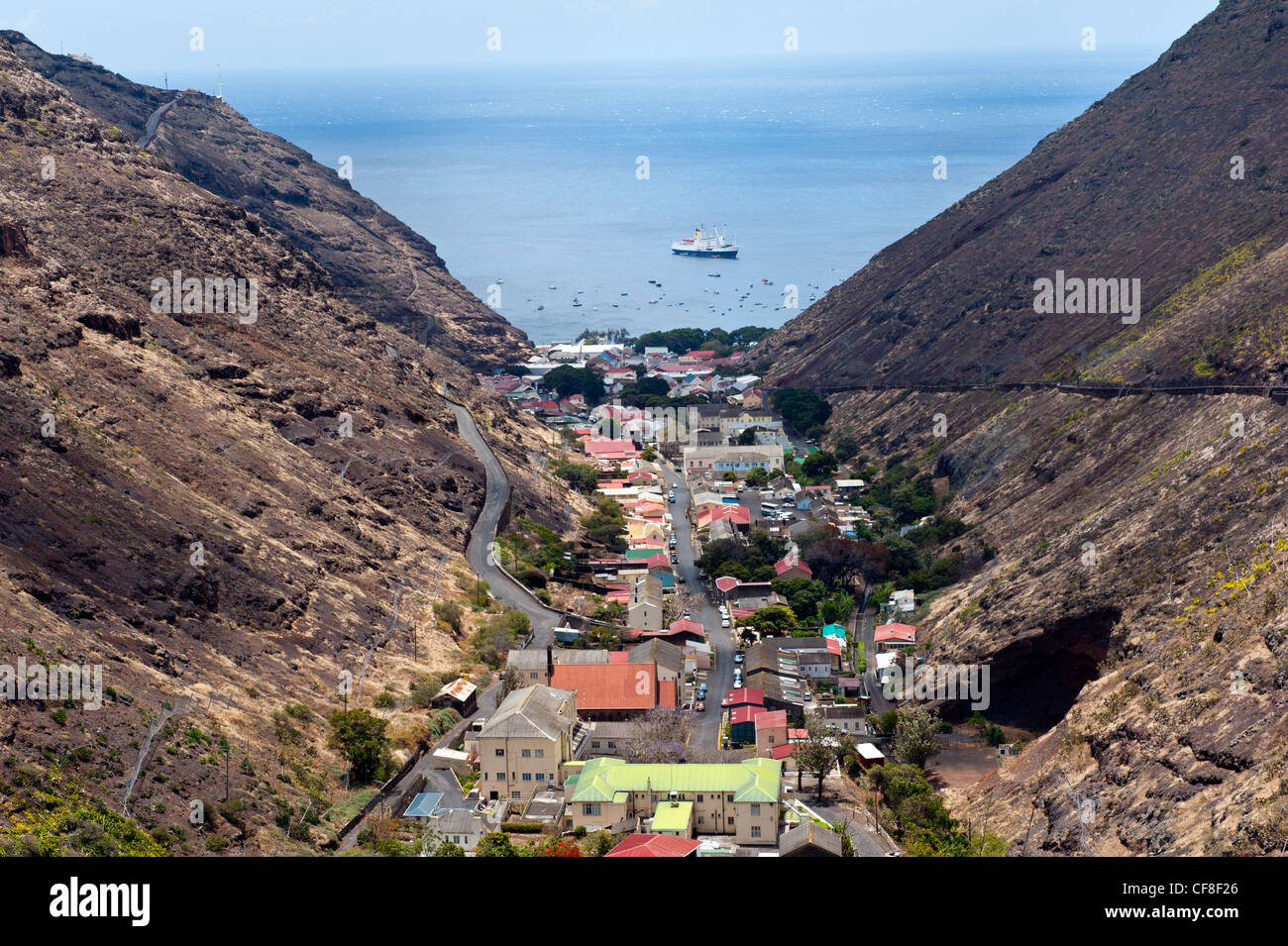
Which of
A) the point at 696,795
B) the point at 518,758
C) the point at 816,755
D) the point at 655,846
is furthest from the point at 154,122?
the point at 655,846

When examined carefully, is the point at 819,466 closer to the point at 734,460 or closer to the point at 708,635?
the point at 734,460

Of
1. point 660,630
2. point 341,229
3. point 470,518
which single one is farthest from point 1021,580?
point 341,229

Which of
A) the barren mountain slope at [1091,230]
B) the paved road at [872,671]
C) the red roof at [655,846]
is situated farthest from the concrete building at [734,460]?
the red roof at [655,846]

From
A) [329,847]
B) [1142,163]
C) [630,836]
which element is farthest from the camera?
[1142,163]

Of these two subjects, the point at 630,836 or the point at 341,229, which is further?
the point at 341,229

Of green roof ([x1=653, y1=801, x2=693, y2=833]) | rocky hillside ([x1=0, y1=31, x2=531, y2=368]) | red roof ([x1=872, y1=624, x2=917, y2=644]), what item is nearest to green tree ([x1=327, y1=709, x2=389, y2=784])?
green roof ([x1=653, y1=801, x2=693, y2=833])

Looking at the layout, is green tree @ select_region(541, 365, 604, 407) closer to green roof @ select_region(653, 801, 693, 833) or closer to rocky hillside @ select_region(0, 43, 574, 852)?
rocky hillside @ select_region(0, 43, 574, 852)

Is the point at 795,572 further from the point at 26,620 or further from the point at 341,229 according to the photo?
the point at 341,229
